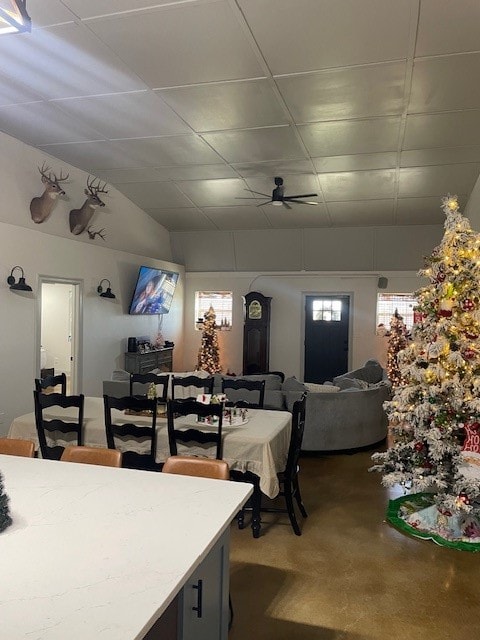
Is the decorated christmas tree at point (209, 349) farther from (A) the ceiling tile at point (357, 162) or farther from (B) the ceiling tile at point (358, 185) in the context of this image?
(A) the ceiling tile at point (357, 162)

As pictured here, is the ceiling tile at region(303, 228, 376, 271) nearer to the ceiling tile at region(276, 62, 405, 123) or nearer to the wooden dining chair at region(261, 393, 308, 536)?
the ceiling tile at region(276, 62, 405, 123)

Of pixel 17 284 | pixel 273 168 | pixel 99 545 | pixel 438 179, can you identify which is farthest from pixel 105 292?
pixel 99 545

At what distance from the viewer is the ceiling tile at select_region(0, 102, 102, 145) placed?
5000 millimetres

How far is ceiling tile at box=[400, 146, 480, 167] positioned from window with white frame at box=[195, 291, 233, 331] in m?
4.98

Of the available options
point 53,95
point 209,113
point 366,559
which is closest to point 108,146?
point 53,95

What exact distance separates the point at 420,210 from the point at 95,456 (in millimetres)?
7233

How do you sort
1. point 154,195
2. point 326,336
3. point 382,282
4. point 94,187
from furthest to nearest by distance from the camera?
point 326,336, point 382,282, point 154,195, point 94,187

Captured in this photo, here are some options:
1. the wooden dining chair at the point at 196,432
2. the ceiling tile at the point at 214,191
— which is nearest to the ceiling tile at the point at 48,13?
the wooden dining chair at the point at 196,432

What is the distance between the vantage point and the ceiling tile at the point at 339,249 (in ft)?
30.2

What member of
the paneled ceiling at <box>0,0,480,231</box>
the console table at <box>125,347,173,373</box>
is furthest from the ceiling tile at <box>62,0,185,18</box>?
the console table at <box>125,347,173,373</box>

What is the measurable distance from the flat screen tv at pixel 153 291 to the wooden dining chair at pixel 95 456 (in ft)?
17.9

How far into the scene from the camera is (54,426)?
364cm

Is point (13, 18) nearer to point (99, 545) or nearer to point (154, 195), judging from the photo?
point (99, 545)

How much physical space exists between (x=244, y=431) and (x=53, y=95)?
12.5 feet
